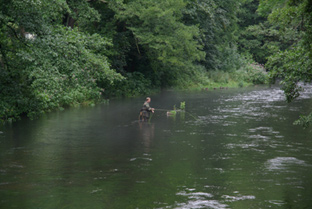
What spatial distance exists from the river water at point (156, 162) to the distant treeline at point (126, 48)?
2252 millimetres

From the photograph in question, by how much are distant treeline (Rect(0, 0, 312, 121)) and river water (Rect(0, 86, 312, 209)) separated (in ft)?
7.39

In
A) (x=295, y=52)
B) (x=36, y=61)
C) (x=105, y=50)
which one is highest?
(x=105, y=50)

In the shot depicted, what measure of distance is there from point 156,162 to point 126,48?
2610 centimetres

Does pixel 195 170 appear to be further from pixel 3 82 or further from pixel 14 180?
pixel 3 82

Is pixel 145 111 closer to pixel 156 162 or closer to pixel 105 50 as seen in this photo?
pixel 156 162

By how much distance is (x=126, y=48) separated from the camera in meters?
39.6

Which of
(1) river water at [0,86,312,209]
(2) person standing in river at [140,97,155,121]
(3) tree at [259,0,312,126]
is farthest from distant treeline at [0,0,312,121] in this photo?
(2) person standing in river at [140,97,155,121]

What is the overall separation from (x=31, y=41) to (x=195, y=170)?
38.4 ft

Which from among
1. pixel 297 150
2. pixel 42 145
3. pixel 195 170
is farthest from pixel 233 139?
pixel 42 145

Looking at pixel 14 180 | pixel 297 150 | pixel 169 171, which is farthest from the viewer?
pixel 297 150

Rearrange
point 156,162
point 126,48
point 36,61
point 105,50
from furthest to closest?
point 126,48, point 105,50, point 36,61, point 156,162

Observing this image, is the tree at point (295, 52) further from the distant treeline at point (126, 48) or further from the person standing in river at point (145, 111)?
the person standing in river at point (145, 111)

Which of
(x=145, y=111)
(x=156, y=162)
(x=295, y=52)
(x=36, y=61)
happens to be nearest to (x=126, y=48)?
(x=145, y=111)

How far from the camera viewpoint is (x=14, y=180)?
479 inches
